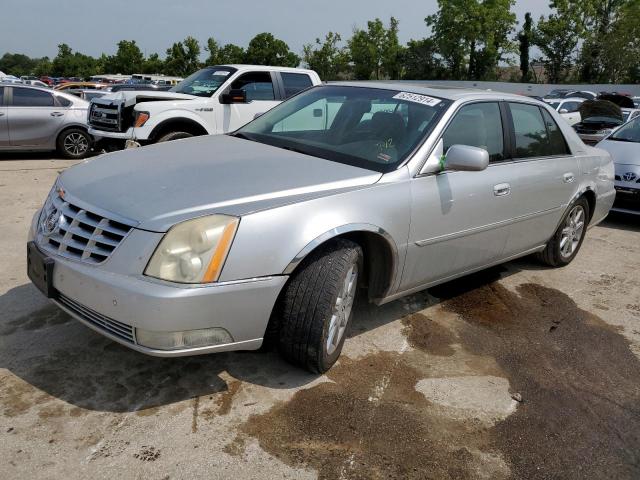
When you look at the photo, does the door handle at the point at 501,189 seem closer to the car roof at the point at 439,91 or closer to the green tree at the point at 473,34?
the car roof at the point at 439,91

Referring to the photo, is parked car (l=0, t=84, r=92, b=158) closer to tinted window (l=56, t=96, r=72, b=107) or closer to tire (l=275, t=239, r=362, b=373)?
tinted window (l=56, t=96, r=72, b=107)

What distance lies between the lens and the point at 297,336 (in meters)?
2.89

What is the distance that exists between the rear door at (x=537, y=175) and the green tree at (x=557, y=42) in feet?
184

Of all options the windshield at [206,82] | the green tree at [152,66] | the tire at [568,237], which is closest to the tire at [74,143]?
the windshield at [206,82]

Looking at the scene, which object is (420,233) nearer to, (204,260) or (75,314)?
(204,260)

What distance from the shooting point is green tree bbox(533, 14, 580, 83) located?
53625 mm

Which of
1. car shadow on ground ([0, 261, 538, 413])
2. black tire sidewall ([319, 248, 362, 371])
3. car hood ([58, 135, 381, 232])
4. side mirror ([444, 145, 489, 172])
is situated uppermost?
side mirror ([444, 145, 489, 172])

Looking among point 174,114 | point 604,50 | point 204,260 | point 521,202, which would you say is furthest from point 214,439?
point 604,50

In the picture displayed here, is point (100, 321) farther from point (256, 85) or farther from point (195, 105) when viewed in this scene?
point (256, 85)

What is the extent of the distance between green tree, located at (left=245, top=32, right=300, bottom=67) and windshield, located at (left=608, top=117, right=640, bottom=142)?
2445 inches

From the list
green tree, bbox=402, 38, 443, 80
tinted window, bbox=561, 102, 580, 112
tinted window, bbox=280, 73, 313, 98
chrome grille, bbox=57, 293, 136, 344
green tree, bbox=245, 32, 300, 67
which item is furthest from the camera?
green tree, bbox=245, 32, 300, 67

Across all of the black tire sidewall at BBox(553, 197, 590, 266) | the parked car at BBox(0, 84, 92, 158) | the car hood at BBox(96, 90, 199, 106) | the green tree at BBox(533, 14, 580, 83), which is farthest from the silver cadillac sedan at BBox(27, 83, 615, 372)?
the green tree at BBox(533, 14, 580, 83)

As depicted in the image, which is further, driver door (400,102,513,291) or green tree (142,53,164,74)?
green tree (142,53,164,74)

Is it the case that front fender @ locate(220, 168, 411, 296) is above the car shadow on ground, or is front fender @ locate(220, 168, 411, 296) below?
above
